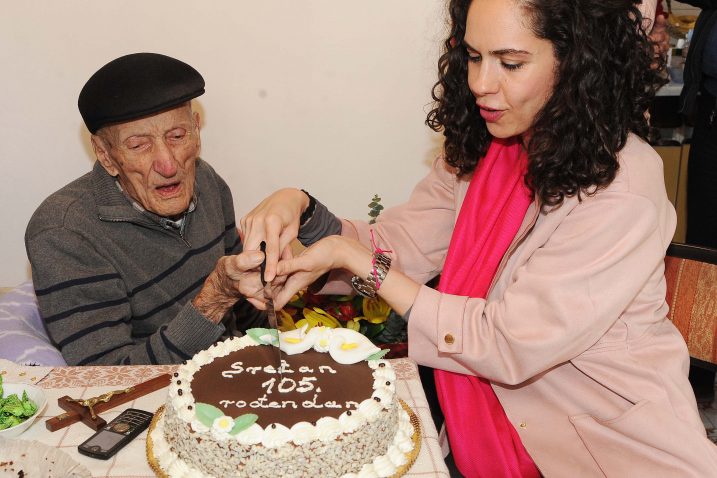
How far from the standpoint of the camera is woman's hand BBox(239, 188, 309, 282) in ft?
5.75

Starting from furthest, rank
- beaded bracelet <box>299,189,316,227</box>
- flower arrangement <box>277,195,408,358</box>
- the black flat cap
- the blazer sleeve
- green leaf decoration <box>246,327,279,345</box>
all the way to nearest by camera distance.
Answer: flower arrangement <box>277,195,408,358</box>, beaded bracelet <box>299,189,316,227</box>, the black flat cap, green leaf decoration <box>246,327,279,345</box>, the blazer sleeve

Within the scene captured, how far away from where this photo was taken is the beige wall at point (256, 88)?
2.66m

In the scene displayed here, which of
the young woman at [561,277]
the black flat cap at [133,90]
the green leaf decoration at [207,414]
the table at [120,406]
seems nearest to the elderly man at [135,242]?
the black flat cap at [133,90]

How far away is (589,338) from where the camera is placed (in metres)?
1.57

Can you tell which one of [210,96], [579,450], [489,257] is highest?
[210,96]

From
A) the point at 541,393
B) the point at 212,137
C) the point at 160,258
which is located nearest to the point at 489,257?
the point at 541,393

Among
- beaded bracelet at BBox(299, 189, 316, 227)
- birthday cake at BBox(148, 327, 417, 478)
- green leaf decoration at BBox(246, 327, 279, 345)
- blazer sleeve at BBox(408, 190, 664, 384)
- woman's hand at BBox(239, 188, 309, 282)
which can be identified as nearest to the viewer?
birthday cake at BBox(148, 327, 417, 478)

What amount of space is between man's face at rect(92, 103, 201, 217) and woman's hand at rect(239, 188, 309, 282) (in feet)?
1.01

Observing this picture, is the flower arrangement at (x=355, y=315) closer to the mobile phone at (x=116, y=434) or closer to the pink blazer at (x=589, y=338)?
the pink blazer at (x=589, y=338)

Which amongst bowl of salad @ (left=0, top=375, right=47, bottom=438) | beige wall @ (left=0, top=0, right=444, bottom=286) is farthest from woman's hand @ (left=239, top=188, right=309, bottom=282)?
beige wall @ (left=0, top=0, right=444, bottom=286)

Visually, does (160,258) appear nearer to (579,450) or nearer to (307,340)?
(307,340)

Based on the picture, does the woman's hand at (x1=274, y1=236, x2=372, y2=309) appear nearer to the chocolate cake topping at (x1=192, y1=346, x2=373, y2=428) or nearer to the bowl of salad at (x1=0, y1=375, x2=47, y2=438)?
the chocolate cake topping at (x1=192, y1=346, x2=373, y2=428)

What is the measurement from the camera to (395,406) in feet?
4.69

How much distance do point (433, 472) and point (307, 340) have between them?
1.41 feet
